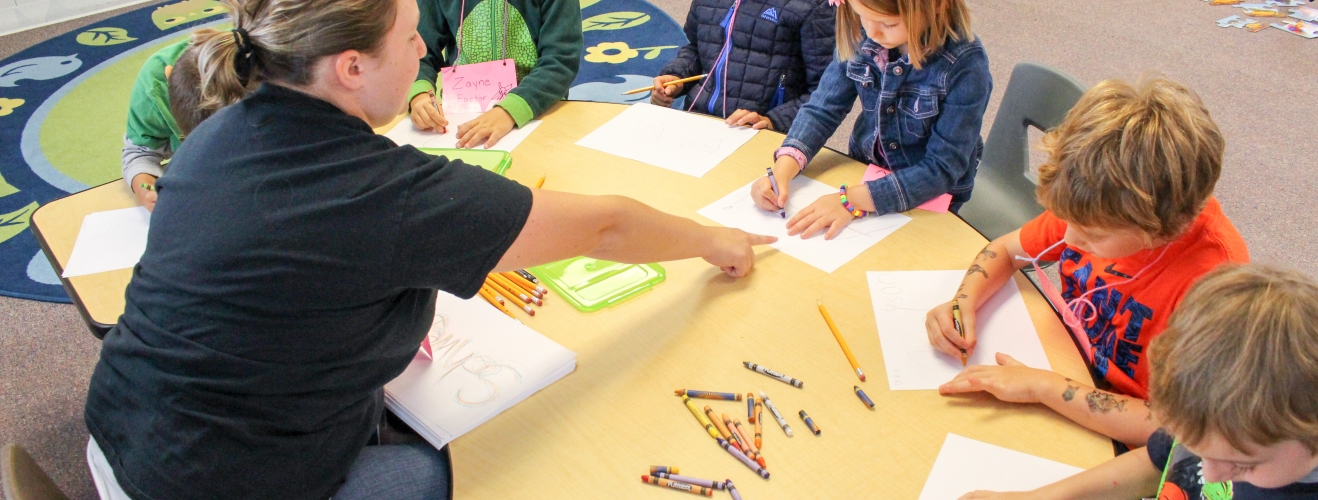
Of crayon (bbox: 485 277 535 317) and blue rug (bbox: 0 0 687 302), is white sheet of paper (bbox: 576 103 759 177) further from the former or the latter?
blue rug (bbox: 0 0 687 302)

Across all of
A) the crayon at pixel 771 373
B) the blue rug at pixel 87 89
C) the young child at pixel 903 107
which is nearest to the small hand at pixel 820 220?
the young child at pixel 903 107

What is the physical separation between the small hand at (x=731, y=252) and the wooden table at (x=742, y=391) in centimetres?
2

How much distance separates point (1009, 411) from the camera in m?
1.07

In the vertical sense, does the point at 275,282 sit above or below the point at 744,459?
above

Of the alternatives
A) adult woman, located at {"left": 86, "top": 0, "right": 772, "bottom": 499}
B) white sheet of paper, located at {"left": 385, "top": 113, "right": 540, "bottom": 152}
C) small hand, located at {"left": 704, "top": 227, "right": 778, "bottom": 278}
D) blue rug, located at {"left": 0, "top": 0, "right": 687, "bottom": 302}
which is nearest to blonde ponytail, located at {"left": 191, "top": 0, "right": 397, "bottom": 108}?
adult woman, located at {"left": 86, "top": 0, "right": 772, "bottom": 499}

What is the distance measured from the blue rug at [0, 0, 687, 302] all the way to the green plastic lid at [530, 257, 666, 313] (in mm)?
1981

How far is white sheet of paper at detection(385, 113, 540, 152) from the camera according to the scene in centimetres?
183

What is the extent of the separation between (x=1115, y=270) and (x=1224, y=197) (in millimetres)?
2087

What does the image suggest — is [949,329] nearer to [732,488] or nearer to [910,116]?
[732,488]

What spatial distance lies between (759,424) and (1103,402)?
1.44ft

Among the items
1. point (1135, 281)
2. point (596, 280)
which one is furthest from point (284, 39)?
point (1135, 281)

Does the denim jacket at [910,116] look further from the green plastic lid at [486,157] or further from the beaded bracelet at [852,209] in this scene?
the green plastic lid at [486,157]

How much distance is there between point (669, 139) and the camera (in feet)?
5.83

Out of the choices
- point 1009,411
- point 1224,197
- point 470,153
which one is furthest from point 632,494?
point 1224,197
